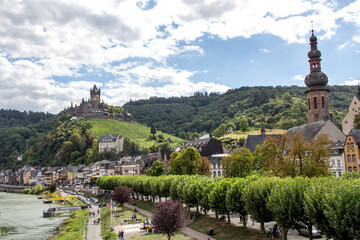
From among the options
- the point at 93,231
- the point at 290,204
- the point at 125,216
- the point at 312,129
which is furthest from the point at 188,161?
the point at 290,204

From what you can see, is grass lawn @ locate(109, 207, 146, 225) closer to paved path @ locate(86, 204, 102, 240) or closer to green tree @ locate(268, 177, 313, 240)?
paved path @ locate(86, 204, 102, 240)

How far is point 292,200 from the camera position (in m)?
30.1

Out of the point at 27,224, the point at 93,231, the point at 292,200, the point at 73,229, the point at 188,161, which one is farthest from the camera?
the point at 188,161

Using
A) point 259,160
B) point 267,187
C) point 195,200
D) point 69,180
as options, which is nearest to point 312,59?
point 259,160

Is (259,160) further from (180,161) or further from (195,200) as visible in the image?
(195,200)

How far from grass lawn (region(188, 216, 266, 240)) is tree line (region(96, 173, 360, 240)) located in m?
1.38

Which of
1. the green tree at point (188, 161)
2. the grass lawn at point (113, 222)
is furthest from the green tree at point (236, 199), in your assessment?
the green tree at point (188, 161)

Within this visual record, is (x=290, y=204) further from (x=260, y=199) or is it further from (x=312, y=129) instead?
(x=312, y=129)

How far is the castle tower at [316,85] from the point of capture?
289 ft

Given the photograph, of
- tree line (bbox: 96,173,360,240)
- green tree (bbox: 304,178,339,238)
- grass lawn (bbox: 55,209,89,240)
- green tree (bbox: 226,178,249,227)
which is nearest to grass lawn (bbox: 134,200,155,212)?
grass lawn (bbox: 55,209,89,240)

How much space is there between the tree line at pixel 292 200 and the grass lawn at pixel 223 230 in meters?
1.38

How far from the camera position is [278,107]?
7712 inches

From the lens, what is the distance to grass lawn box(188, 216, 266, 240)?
37594 mm

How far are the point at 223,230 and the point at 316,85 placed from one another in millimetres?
61833
